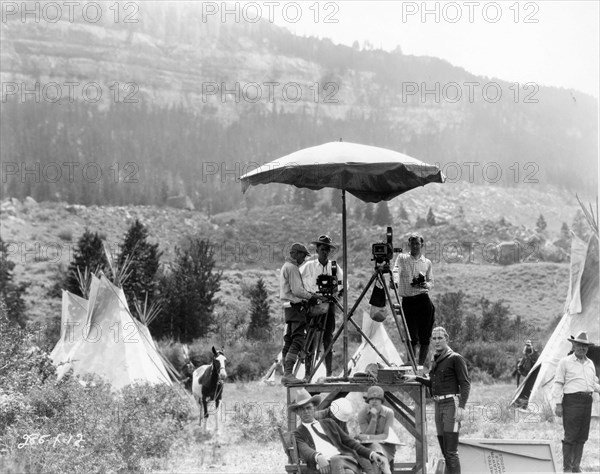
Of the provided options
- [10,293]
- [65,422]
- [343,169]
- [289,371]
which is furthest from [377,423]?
[10,293]

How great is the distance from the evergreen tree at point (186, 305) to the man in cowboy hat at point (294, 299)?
33272mm

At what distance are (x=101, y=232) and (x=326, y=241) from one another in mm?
66519

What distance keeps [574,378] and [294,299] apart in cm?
302

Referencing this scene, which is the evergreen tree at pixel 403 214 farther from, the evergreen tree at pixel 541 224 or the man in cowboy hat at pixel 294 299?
the man in cowboy hat at pixel 294 299

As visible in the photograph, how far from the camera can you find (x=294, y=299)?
10.1 metres

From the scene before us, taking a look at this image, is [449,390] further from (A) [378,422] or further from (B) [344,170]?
(B) [344,170]

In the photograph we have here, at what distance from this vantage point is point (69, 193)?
8712 cm

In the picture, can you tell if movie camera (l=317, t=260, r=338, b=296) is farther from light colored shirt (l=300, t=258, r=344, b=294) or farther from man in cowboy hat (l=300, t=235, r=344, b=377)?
light colored shirt (l=300, t=258, r=344, b=294)

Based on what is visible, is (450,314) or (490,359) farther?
(450,314)

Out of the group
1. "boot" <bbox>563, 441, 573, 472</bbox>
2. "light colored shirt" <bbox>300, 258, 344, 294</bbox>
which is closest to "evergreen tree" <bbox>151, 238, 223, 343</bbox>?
"light colored shirt" <bbox>300, 258, 344, 294</bbox>

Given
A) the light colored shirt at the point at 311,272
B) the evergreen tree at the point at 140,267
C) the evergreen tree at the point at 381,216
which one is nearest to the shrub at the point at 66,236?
the evergreen tree at the point at 381,216

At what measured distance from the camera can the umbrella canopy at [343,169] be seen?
9.71 metres

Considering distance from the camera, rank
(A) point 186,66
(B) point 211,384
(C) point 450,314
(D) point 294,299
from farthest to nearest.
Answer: (A) point 186,66
(C) point 450,314
(B) point 211,384
(D) point 294,299

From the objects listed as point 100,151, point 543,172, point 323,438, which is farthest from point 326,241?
point 543,172
